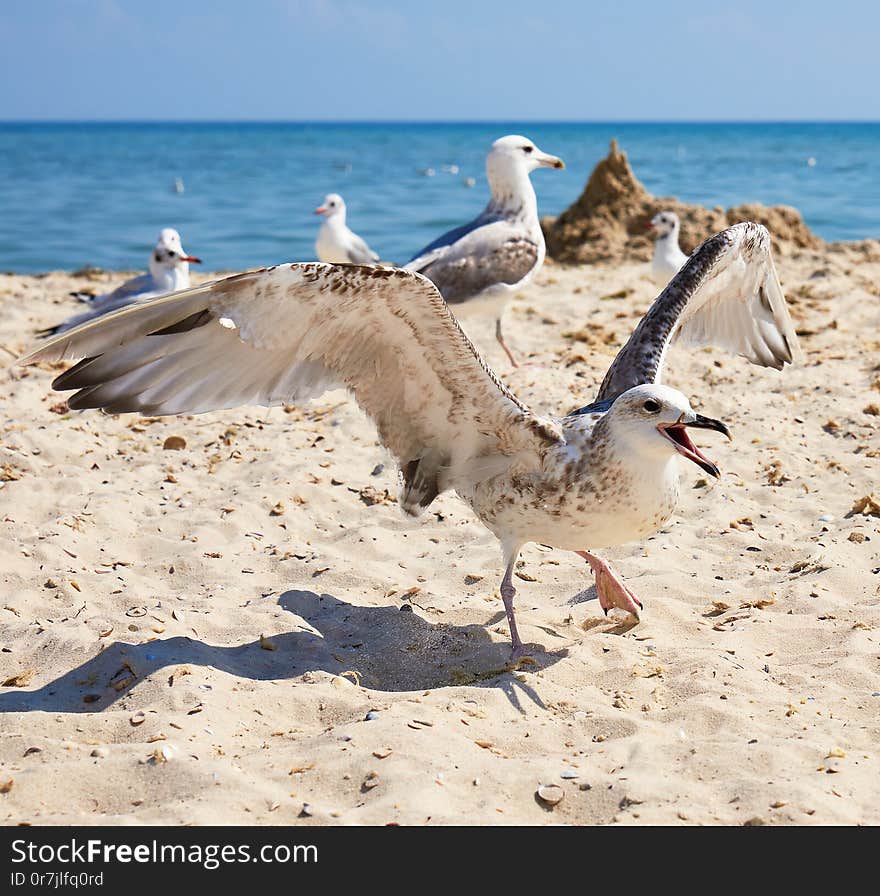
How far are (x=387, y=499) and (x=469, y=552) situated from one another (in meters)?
0.69

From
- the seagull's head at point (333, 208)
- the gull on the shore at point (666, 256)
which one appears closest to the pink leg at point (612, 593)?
the gull on the shore at point (666, 256)

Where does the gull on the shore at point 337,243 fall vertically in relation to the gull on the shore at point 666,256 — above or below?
below

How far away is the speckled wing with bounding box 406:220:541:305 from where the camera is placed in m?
8.37

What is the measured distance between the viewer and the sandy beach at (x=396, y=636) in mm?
3305

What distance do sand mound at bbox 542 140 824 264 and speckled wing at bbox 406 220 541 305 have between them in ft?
13.2

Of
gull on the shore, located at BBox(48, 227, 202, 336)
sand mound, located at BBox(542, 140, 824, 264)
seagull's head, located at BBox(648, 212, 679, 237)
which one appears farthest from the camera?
sand mound, located at BBox(542, 140, 824, 264)

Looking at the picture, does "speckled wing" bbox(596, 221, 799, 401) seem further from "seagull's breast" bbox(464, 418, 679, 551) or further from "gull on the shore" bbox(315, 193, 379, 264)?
"gull on the shore" bbox(315, 193, 379, 264)

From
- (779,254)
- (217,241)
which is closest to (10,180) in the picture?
(217,241)

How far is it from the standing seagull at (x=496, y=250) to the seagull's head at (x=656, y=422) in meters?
4.02

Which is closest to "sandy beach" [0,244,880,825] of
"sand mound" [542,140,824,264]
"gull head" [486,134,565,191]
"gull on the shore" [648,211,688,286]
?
"gull head" [486,134,565,191]

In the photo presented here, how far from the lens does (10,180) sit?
3362cm

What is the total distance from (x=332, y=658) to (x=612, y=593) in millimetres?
1142

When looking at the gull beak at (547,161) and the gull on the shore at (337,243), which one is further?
the gull on the shore at (337,243)

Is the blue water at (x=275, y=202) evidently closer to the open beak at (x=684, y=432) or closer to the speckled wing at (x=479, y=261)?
the speckled wing at (x=479, y=261)
